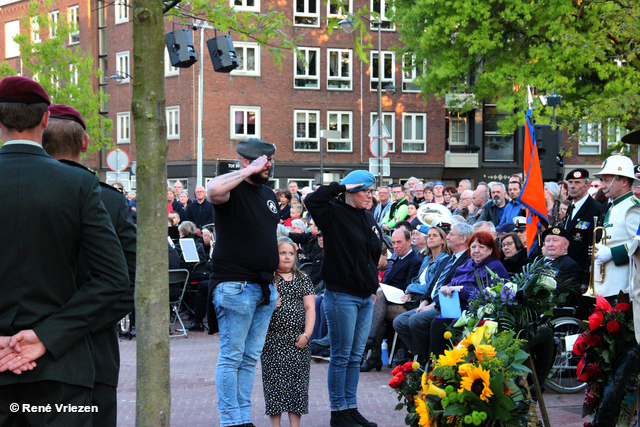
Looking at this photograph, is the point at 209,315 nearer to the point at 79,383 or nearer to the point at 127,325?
the point at 79,383

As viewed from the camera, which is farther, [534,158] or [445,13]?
[445,13]

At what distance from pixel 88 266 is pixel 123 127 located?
40859mm

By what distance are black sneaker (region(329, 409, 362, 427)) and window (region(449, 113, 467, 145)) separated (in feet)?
122

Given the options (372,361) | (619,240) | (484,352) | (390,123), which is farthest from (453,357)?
(390,123)

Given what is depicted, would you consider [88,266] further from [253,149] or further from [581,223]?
[581,223]

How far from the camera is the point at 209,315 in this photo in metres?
6.25

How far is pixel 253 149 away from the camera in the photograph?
6062 mm

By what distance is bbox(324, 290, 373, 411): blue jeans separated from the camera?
6.74 meters

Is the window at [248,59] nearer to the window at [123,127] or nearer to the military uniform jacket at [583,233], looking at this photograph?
the window at [123,127]

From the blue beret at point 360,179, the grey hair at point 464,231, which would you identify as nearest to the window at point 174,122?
the grey hair at point 464,231

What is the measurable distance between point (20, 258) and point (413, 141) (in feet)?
130

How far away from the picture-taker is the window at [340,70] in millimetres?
40906

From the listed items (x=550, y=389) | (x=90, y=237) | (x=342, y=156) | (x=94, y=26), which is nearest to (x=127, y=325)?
(x=550, y=389)

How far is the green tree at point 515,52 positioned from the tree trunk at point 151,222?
20973mm
